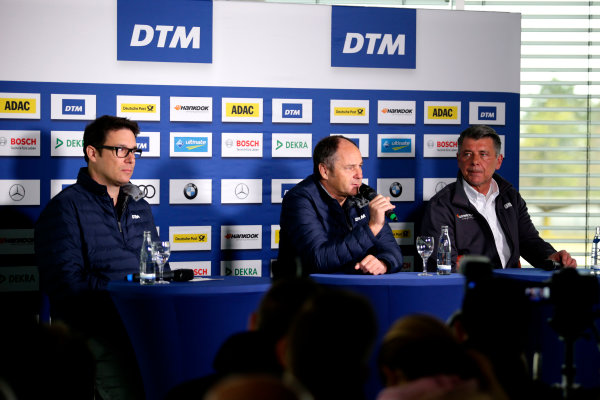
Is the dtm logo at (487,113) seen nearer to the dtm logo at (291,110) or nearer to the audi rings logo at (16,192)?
the dtm logo at (291,110)

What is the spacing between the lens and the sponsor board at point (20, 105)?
16.1 feet

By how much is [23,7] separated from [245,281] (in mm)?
2595

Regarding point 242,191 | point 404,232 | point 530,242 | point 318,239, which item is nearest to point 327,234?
point 318,239

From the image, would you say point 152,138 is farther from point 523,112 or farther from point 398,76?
point 523,112

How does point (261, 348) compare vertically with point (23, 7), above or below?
below

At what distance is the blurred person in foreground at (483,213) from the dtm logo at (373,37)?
0.78 m

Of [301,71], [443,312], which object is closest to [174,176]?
[301,71]

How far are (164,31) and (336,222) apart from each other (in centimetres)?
189

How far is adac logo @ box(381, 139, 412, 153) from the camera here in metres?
5.41

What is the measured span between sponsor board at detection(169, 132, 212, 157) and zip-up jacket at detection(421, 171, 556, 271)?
5.40 ft

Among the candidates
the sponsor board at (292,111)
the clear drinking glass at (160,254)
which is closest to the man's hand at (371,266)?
the clear drinking glass at (160,254)

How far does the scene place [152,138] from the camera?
512 cm

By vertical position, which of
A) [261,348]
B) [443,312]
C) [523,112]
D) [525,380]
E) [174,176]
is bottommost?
[443,312]

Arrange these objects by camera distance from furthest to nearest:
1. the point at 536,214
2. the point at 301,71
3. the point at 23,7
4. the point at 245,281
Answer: the point at 536,214 < the point at 301,71 < the point at 23,7 < the point at 245,281
